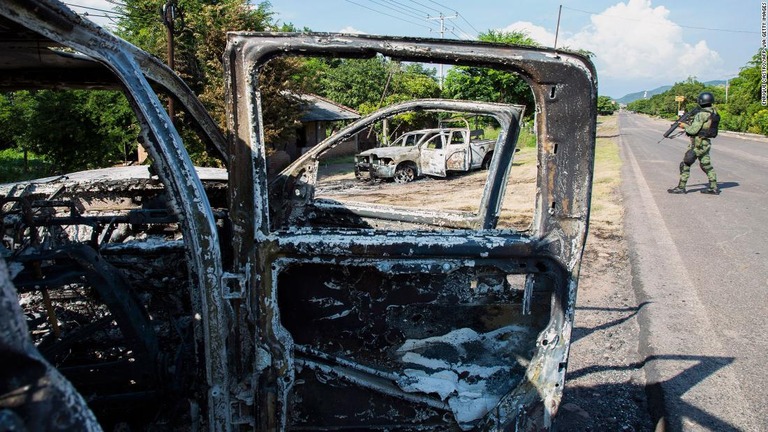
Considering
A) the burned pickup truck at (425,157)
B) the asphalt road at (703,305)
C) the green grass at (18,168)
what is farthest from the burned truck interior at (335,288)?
the green grass at (18,168)

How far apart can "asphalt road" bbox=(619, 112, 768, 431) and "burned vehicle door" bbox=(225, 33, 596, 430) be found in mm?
1520

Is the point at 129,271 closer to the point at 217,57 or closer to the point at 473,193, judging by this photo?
the point at 473,193

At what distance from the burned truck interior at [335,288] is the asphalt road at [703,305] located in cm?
158

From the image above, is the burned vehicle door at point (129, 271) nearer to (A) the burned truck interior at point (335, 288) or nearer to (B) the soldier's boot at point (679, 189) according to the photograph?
(A) the burned truck interior at point (335, 288)

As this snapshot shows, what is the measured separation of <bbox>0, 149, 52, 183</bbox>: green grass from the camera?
17.1 meters

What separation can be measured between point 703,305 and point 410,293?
385 cm

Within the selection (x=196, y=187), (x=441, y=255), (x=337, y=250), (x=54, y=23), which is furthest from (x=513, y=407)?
(x=54, y=23)

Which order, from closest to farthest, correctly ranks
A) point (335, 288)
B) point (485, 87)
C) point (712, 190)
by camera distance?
point (335, 288)
point (712, 190)
point (485, 87)

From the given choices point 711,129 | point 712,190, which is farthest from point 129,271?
point 712,190

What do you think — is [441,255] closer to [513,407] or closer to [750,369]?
[513,407]

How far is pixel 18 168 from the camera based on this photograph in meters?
19.7

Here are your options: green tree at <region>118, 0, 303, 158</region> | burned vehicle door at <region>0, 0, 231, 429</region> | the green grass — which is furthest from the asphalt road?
the green grass

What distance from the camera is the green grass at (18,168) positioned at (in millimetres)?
17141

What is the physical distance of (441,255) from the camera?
1.91 meters
